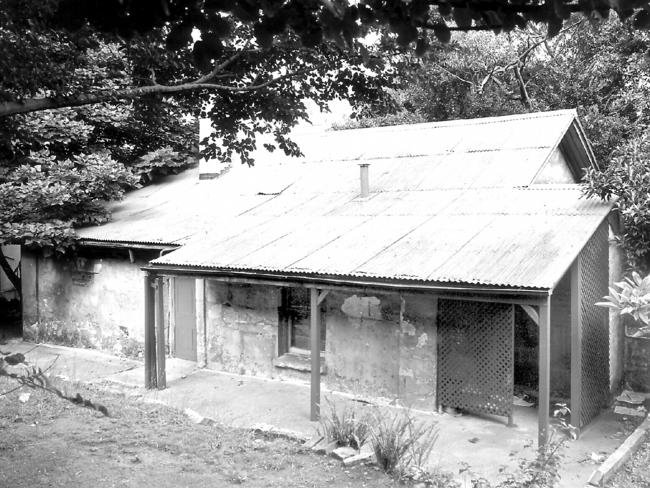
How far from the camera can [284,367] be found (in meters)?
10.7

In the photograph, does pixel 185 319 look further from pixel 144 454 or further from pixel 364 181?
pixel 144 454

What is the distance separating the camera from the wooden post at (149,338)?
402 inches

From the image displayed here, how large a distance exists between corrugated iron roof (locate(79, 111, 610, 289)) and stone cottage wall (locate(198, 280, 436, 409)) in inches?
38.0

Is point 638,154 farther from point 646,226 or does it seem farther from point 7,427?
point 7,427

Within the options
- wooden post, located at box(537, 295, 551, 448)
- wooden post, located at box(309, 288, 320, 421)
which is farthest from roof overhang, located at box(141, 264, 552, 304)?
wooden post, located at box(309, 288, 320, 421)

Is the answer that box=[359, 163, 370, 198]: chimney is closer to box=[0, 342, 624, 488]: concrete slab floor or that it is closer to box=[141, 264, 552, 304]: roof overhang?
box=[141, 264, 552, 304]: roof overhang

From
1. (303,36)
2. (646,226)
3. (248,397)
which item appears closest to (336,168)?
(248,397)

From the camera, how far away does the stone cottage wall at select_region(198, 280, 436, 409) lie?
359 inches

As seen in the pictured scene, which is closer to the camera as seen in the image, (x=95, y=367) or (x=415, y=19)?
(x=415, y=19)

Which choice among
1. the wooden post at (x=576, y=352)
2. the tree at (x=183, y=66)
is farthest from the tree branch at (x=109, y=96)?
the wooden post at (x=576, y=352)

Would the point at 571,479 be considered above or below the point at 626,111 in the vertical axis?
below

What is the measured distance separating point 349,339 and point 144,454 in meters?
3.91

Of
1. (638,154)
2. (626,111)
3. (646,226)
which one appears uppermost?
(626,111)

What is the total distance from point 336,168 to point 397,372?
518cm
